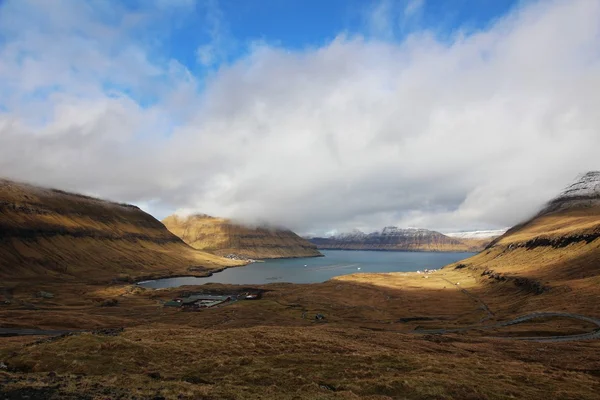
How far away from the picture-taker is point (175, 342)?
129 feet

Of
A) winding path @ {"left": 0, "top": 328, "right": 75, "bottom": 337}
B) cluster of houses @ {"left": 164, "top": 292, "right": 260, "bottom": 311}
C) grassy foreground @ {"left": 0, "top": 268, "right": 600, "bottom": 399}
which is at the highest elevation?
grassy foreground @ {"left": 0, "top": 268, "right": 600, "bottom": 399}

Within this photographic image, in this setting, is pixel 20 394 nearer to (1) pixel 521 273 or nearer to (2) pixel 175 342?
(2) pixel 175 342

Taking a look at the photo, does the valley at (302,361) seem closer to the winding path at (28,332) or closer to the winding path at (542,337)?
the winding path at (542,337)

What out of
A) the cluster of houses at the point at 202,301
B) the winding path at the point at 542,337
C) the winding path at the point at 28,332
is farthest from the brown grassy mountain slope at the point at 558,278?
the winding path at the point at 28,332

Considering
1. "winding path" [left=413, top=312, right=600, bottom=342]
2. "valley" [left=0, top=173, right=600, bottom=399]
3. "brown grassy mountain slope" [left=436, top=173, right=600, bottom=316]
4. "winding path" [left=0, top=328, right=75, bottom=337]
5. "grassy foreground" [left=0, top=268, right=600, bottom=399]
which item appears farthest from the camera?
"brown grassy mountain slope" [left=436, top=173, right=600, bottom=316]

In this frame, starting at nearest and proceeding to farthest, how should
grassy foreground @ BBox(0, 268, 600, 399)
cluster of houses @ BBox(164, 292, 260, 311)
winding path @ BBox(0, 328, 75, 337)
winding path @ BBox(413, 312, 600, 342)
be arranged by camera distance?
grassy foreground @ BBox(0, 268, 600, 399)
winding path @ BBox(413, 312, 600, 342)
winding path @ BBox(0, 328, 75, 337)
cluster of houses @ BBox(164, 292, 260, 311)

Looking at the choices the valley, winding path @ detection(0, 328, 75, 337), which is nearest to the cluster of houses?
the valley

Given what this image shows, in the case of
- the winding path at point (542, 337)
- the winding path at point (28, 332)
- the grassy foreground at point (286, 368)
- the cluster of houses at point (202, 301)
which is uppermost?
the grassy foreground at point (286, 368)

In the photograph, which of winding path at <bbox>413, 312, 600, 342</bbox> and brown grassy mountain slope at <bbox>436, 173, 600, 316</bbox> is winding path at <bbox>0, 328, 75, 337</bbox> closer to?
winding path at <bbox>413, 312, 600, 342</bbox>

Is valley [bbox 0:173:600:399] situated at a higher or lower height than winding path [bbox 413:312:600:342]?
higher

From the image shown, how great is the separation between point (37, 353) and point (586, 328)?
88545mm

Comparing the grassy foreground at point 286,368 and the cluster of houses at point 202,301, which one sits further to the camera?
the cluster of houses at point 202,301

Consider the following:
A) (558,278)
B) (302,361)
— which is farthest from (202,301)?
(558,278)

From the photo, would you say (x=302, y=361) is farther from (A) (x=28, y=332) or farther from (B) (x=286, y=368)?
(A) (x=28, y=332)
